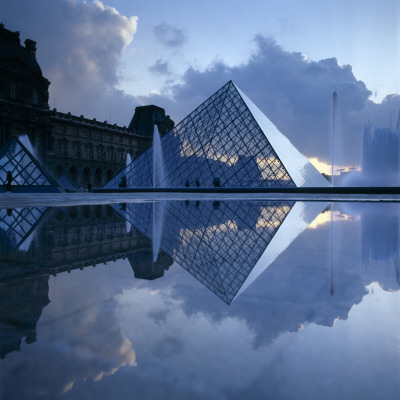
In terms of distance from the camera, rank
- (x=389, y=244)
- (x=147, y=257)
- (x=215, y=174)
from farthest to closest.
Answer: (x=215, y=174) → (x=389, y=244) → (x=147, y=257)

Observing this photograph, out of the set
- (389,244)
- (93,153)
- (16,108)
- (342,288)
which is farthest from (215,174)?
(93,153)

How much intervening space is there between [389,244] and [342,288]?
1.93m

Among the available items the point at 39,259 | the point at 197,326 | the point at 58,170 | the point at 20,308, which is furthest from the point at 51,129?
the point at 197,326

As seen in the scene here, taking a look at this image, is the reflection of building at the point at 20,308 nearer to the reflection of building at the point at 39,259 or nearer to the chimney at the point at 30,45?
the reflection of building at the point at 39,259

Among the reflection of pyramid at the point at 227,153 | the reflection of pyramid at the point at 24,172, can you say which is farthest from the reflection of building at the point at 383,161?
the reflection of pyramid at the point at 24,172

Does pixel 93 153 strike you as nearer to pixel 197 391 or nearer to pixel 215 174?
pixel 215 174

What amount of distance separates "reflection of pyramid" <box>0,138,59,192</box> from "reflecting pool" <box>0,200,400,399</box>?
56.7 ft

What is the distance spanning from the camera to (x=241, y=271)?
8.21ft

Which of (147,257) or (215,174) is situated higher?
(215,174)

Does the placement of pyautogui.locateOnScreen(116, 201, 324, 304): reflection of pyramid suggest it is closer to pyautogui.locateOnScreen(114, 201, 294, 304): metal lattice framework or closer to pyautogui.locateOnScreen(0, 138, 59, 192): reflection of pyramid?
pyautogui.locateOnScreen(114, 201, 294, 304): metal lattice framework

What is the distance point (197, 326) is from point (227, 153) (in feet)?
68.5

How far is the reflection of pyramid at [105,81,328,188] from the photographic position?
67.0 feet

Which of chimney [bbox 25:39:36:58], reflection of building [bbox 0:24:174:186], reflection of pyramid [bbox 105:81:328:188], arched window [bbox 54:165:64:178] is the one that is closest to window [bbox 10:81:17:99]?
reflection of building [bbox 0:24:174:186]

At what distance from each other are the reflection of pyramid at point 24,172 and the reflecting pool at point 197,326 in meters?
17.3
